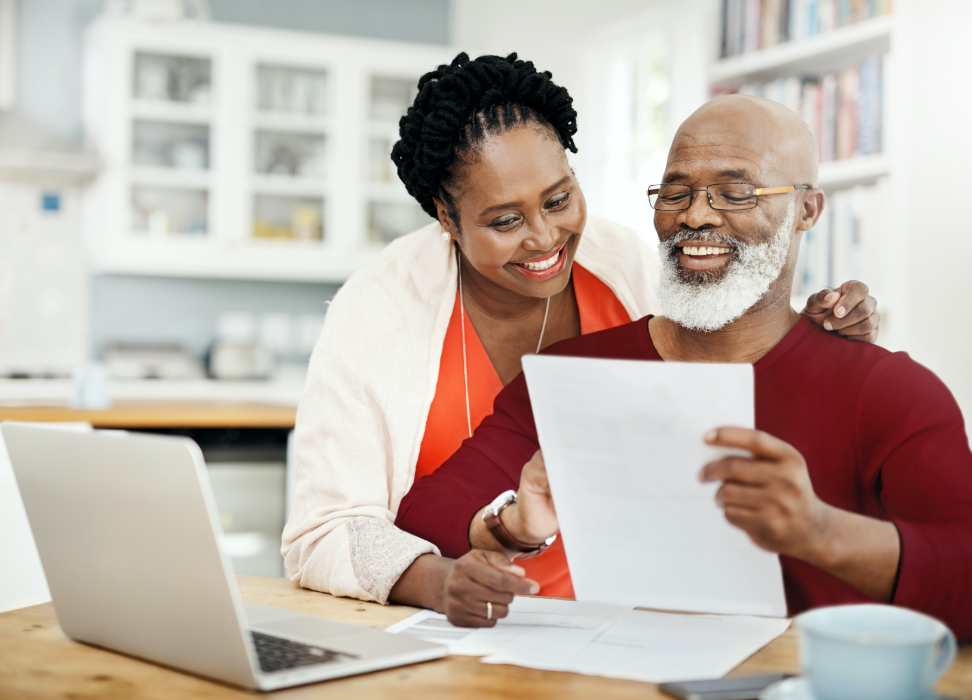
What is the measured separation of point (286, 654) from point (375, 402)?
636 mm

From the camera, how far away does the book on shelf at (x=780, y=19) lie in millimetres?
2564

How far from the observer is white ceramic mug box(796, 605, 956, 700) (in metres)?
0.68

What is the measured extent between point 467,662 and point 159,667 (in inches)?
12.2

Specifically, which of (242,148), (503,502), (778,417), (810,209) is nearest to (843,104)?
(810,209)

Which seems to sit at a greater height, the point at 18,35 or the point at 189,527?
the point at 18,35

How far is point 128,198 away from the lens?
4277 millimetres

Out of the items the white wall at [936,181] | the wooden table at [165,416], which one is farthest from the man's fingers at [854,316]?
the wooden table at [165,416]

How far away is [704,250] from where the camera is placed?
4.60ft

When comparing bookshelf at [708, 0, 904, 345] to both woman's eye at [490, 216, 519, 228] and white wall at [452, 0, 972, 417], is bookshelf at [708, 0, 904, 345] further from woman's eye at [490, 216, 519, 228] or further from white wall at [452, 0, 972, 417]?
woman's eye at [490, 216, 519, 228]

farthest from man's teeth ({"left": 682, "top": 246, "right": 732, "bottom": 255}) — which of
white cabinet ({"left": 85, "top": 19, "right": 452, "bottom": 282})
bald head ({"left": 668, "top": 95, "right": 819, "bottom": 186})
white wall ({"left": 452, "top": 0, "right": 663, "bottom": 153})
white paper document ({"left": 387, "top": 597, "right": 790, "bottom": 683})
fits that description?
white cabinet ({"left": 85, "top": 19, "right": 452, "bottom": 282})

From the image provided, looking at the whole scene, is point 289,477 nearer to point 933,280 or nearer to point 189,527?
point 933,280

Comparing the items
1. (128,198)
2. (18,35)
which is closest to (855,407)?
(128,198)

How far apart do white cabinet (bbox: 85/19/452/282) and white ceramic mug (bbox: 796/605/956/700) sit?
157 inches

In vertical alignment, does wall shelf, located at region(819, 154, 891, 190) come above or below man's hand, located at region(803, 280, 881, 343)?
above
